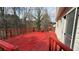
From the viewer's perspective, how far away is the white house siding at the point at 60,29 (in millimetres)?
1961

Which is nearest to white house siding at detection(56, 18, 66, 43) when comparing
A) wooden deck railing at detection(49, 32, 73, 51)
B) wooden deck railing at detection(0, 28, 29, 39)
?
wooden deck railing at detection(49, 32, 73, 51)

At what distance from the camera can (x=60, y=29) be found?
200 centimetres

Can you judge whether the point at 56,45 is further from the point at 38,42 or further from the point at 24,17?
the point at 24,17

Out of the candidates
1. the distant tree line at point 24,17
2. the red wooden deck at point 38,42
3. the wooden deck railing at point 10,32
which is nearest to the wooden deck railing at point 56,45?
the red wooden deck at point 38,42

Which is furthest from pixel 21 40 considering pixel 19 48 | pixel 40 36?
pixel 40 36

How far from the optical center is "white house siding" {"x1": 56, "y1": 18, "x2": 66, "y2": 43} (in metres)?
1.96


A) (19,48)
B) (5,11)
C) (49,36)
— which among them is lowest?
(19,48)

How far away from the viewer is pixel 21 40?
1961mm

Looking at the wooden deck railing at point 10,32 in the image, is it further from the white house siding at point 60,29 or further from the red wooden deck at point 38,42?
the white house siding at point 60,29

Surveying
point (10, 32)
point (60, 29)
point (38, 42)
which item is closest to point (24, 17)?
point (10, 32)

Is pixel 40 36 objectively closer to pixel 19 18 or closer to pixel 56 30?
pixel 56 30

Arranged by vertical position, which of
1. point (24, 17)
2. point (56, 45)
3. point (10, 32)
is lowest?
point (56, 45)
